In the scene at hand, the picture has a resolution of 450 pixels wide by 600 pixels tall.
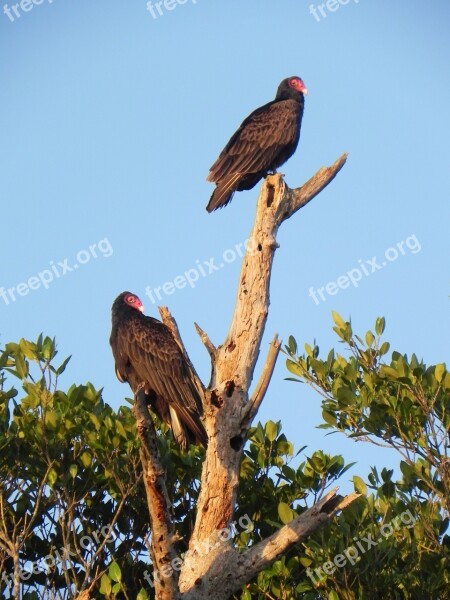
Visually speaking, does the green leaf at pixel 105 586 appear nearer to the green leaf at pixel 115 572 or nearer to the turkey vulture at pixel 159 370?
the green leaf at pixel 115 572

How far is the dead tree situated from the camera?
15.1 ft

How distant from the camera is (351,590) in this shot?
19.4 ft

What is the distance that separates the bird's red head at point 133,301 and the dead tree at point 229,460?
1370mm

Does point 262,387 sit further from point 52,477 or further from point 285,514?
point 52,477

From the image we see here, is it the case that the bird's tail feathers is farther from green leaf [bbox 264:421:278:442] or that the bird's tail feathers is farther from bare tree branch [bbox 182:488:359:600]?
bare tree branch [bbox 182:488:359:600]

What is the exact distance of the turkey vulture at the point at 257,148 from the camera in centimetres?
740

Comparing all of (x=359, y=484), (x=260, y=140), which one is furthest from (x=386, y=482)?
(x=260, y=140)

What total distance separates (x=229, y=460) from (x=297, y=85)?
200 inches

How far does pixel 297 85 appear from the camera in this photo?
8977 mm

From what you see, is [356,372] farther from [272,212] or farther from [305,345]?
[272,212]

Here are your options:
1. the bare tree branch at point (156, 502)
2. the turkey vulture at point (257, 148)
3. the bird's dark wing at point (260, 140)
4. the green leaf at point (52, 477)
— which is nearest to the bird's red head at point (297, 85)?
A: the turkey vulture at point (257, 148)

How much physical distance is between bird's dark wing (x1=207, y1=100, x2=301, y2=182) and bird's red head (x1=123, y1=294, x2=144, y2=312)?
1219 millimetres

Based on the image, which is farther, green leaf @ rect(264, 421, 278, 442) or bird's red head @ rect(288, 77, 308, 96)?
bird's red head @ rect(288, 77, 308, 96)

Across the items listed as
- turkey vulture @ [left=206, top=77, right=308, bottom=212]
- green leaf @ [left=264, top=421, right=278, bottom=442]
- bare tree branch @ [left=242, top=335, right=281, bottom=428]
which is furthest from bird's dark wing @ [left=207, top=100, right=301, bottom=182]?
bare tree branch @ [left=242, top=335, right=281, bottom=428]
